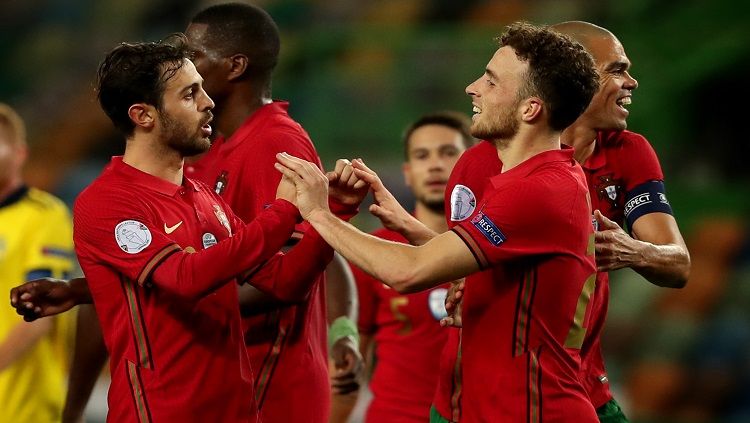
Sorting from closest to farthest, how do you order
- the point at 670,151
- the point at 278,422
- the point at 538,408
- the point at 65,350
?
the point at 538,408 < the point at 278,422 < the point at 65,350 < the point at 670,151

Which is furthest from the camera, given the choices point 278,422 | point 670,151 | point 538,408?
point 670,151

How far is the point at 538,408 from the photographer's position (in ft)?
11.4

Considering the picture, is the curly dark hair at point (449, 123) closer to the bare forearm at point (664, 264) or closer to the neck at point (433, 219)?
the neck at point (433, 219)

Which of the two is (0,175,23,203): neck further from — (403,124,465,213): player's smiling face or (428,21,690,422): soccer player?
(428,21,690,422): soccer player

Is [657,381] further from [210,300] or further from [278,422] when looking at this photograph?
[210,300]

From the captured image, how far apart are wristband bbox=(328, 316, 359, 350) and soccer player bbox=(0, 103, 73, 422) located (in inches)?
58.7

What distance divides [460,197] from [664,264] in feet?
2.24

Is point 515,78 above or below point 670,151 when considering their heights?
below

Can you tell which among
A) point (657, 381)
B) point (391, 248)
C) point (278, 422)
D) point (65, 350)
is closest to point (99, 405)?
point (65, 350)

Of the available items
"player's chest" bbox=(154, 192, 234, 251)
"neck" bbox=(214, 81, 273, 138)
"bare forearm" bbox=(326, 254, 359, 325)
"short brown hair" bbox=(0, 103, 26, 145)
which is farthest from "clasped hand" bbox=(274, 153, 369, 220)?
"short brown hair" bbox=(0, 103, 26, 145)

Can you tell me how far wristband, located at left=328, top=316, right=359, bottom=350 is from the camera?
4.30 metres

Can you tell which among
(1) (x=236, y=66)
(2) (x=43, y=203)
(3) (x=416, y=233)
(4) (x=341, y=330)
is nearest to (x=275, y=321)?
(4) (x=341, y=330)

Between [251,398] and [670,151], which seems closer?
[251,398]

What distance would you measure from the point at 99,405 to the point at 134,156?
5.08m
